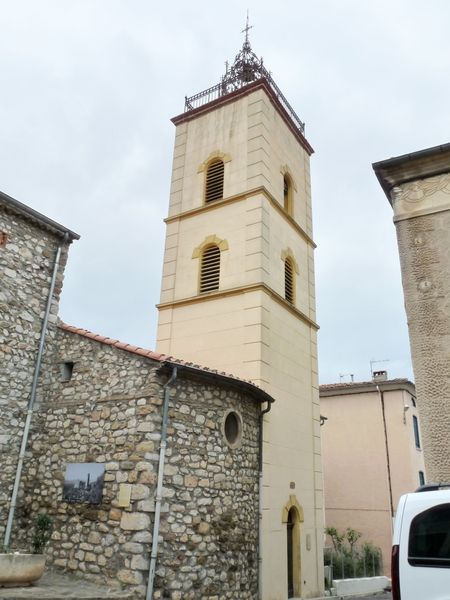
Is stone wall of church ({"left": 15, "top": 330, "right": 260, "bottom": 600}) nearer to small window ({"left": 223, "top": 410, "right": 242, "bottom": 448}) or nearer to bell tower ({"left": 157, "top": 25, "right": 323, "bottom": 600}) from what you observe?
small window ({"left": 223, "top": 410, "right": 242, "bottom": 448})

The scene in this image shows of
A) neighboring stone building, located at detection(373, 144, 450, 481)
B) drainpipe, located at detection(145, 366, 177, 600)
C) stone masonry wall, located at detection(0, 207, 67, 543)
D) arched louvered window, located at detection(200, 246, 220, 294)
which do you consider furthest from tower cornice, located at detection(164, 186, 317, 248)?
neighboring stone building, located at detection(373, 144, 450, 481)

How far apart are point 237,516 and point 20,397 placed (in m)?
4.82

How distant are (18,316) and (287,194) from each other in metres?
10.1

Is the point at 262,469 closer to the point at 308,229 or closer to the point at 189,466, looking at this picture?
the point at 189,466

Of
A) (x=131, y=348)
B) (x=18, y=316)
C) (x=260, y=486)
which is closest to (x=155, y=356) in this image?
(x=131, y=348)

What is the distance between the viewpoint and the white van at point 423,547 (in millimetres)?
3678

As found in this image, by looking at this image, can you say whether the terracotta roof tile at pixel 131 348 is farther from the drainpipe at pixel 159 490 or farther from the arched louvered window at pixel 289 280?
the arched louvered window at pixel 289 280

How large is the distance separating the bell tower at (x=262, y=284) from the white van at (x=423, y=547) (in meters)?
7.21

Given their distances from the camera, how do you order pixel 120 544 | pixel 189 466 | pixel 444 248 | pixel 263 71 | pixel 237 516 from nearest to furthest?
1. pixel 444 248
2. pixel 120 544
3. pixel 189 466
4. pixel 237 516
5. pixel 263 71

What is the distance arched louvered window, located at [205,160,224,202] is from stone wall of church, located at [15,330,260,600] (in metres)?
7.34

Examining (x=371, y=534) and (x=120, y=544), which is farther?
(x=371, y=534)

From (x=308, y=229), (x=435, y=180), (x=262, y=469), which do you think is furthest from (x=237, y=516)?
(x=308, y=229)

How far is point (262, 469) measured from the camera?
1094 centimetres

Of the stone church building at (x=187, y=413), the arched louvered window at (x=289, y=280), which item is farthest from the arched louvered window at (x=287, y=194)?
the arched louvered window at (x=289, y=280)
